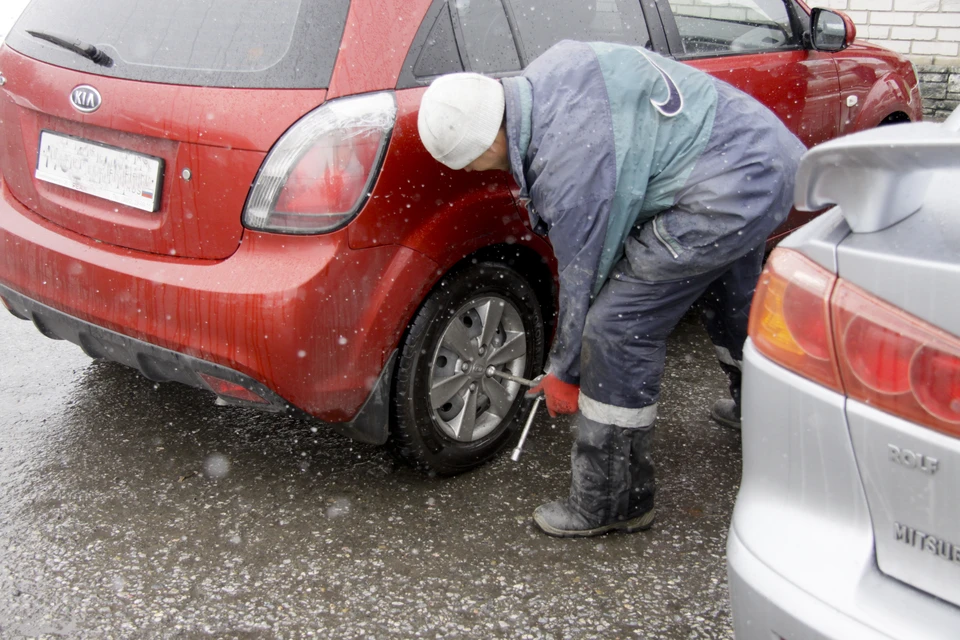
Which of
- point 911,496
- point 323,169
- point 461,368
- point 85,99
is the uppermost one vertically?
point 85,99

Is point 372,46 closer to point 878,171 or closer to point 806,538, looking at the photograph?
point 878,171

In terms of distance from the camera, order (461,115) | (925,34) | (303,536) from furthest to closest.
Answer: (925,34) → (303,536) → (461,115)

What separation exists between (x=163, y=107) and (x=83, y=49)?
0.38 meters

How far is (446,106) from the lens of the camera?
6.98 feet

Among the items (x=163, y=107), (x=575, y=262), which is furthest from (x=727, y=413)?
(x=163, y=107)

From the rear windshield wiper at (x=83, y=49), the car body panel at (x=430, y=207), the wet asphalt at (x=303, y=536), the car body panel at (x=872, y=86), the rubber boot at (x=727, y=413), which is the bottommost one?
the wet asphalt at (x=303, y=536)

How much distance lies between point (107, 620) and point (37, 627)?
6.4 inches

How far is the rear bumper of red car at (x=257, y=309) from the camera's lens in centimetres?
227

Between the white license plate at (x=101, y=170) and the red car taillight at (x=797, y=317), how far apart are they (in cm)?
159

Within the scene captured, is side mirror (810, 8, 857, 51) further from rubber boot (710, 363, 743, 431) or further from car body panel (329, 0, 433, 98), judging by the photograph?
car body panel (329, 0, 433, 98)

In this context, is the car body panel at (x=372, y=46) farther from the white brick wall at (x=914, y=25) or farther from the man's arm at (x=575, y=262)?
the white brick wall at (x=914, y=25)

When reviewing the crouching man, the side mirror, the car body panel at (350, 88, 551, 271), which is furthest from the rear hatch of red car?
the side mirror

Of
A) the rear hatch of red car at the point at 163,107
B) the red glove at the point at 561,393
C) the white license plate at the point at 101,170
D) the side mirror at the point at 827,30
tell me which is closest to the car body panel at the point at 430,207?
the rear hatch of red car at the point at 163,107

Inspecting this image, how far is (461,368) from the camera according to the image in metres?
2.79
